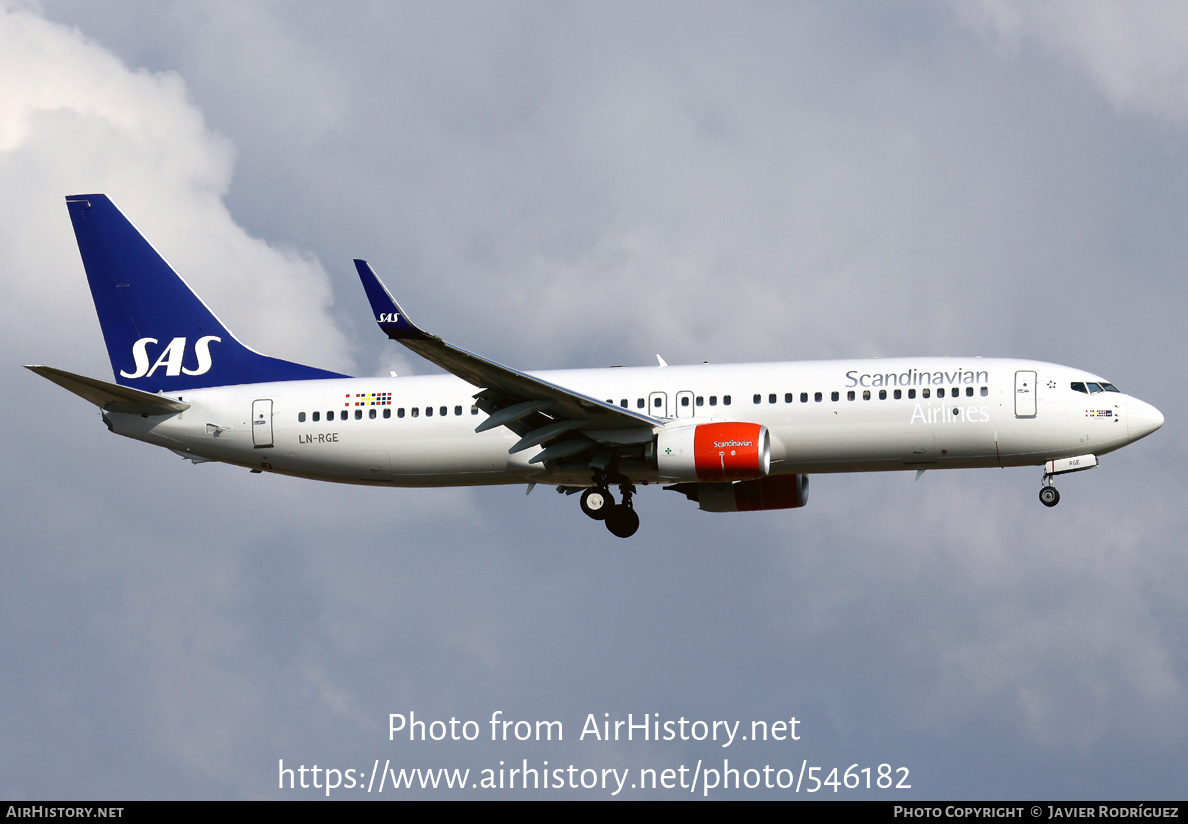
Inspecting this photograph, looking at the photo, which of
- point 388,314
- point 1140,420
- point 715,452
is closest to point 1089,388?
point 1140,420

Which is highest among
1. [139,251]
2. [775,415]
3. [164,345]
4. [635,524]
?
[139,251]

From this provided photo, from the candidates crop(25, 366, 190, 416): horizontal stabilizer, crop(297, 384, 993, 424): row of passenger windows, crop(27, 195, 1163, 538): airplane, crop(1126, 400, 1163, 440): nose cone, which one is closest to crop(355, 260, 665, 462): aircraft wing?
crop(27, 195, 1163, 538): airplane

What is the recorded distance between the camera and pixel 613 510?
40.2 m

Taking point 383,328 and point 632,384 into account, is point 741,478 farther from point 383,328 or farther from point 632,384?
point 383,328

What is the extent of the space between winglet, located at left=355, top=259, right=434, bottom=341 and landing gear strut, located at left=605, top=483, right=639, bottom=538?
397 inches

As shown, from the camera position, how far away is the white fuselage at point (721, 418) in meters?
37.1

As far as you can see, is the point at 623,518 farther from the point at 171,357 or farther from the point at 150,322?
the point at 150,322

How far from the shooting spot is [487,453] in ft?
131

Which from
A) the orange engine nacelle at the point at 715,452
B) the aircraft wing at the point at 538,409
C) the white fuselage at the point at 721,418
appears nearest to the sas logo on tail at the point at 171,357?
the white fuselage at the point at 721,418

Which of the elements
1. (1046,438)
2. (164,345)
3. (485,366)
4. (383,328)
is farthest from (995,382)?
(164,345)

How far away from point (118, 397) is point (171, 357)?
3499 mm

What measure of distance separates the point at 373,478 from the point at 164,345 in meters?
8.98

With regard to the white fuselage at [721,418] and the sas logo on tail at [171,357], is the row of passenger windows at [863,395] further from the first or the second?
the sas logo on tail at [171,357]

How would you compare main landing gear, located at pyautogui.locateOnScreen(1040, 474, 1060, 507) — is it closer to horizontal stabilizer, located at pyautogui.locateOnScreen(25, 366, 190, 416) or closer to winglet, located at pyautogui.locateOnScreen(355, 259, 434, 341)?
winglet, located at pyautogui.locateOnScreen(355, 259, 434, 341)
